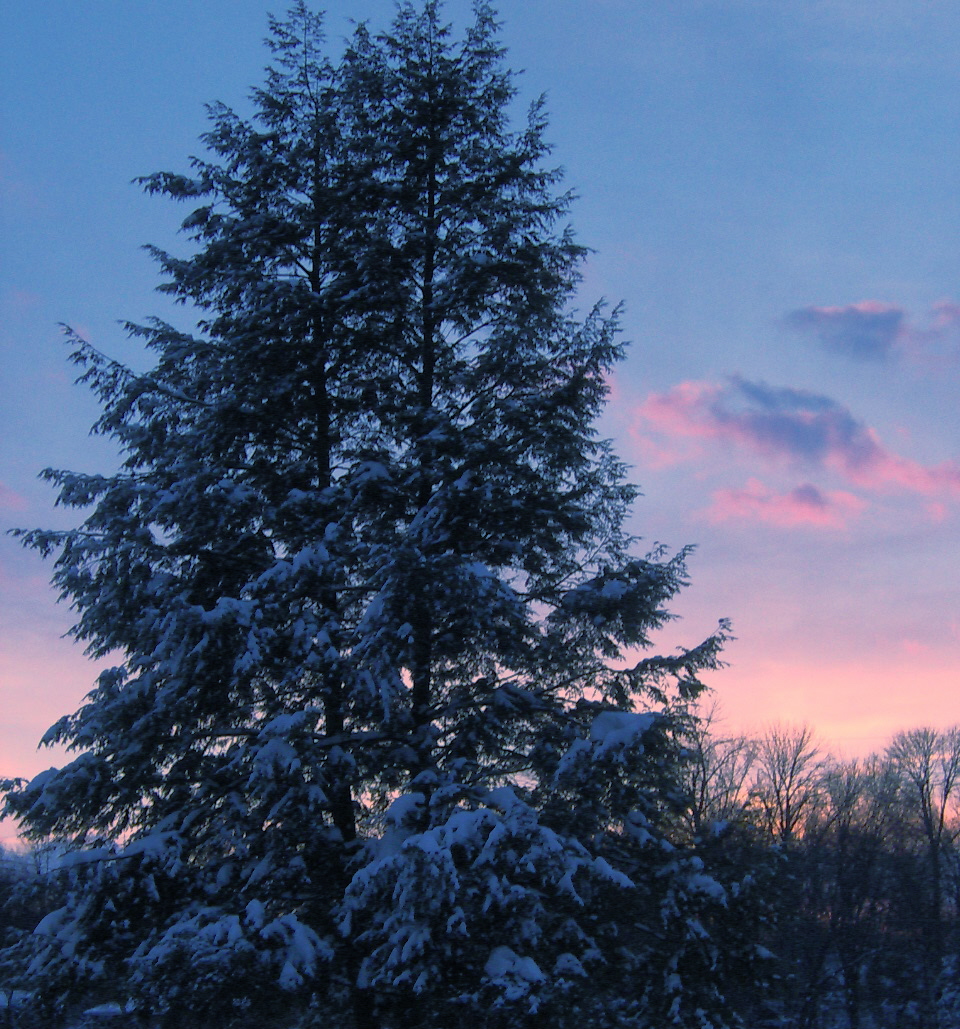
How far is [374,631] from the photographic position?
8.88 meters

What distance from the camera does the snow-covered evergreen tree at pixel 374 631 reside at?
7.71 metres

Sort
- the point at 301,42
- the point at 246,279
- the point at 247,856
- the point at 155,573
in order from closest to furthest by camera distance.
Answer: the point at 247,856 < the point at 155,573 < the point at 246,279 < the point at 301,42

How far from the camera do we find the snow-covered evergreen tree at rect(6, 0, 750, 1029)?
304 inches

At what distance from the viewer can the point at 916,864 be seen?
53.0 ft

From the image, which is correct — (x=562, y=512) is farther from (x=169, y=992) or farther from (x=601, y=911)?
(x=169, y=992)

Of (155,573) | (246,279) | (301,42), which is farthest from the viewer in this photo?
(301,42)

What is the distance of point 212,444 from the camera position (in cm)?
1049

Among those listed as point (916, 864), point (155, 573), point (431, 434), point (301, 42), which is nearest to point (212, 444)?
point (155, 573)

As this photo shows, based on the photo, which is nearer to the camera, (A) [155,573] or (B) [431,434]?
(A) [155,573]

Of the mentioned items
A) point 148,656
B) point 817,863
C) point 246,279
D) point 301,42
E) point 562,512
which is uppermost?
point 301,42

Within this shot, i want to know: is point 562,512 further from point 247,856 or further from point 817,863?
point 817,863

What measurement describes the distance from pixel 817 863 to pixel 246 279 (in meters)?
13.1

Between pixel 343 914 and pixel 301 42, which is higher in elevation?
pixel 301 42

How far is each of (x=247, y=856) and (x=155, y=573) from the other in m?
3.07
